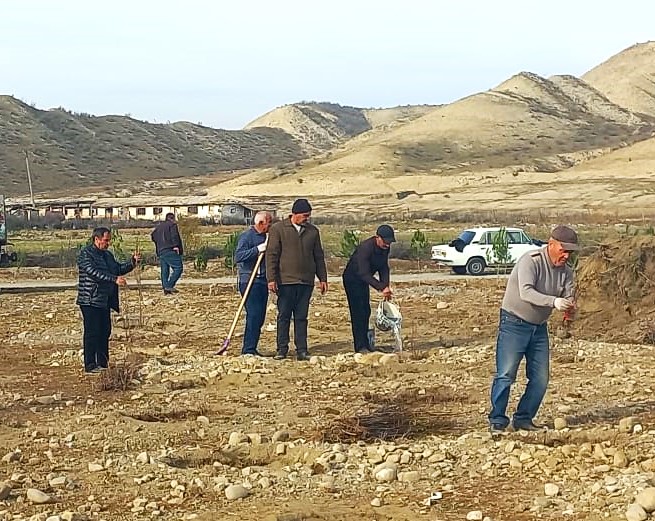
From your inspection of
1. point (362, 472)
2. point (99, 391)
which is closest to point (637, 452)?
point (362, 472)

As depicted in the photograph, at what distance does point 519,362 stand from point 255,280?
4737 millimetres

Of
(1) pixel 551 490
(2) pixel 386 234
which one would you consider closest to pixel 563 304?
(1) pixel 551 490

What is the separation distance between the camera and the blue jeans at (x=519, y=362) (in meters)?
8.13

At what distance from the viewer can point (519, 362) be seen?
A: 26.8 feet

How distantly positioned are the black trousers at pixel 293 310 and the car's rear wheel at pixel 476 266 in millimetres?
16849

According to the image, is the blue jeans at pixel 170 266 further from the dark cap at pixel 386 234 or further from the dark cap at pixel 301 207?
the dark cap at pixel 386 234

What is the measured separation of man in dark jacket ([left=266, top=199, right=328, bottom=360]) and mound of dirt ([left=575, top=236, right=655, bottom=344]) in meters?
4.22

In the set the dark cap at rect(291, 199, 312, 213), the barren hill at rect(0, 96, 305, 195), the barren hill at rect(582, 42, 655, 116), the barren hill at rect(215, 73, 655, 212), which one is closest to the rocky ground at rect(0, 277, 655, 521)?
the dark cap at rect(291, 199, 312, 213)

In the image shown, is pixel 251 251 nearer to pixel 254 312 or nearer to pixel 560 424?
pixel 254 312

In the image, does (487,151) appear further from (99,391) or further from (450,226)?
(99,391)

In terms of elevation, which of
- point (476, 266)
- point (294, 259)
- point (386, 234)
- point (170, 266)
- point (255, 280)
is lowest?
point (476, 266)

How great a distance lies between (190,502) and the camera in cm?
670

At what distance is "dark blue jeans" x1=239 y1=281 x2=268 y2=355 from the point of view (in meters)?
12.3

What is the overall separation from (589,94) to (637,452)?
13752cm
